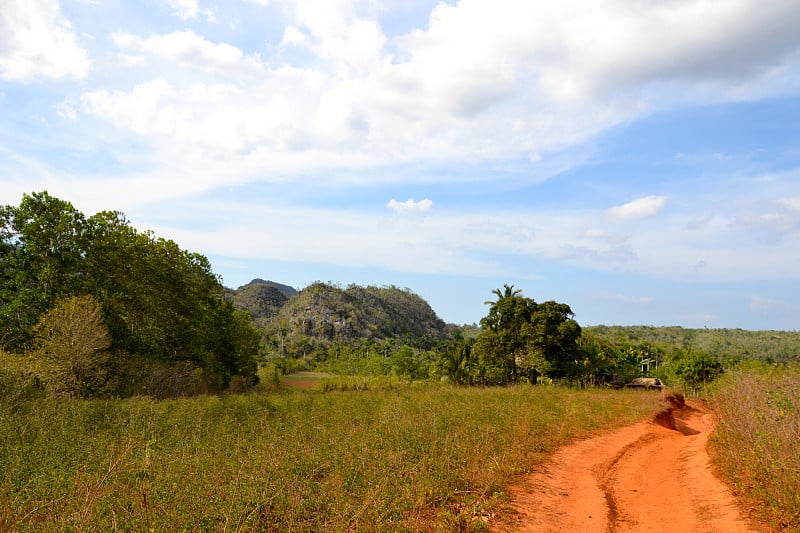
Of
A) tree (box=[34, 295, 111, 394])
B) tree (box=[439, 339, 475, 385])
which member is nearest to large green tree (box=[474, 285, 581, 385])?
tree (box=[439, 339, 475, 385])

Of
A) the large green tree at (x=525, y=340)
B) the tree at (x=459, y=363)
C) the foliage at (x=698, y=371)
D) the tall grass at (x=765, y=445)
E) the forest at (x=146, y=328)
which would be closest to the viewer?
the tall grass at (x=765, y=445)

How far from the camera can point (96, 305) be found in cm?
2167

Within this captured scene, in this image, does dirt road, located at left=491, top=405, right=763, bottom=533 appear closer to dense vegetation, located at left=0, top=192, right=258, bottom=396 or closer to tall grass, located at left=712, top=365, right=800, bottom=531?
tall grass, located at left=712, top=365, right=800, bottom=531

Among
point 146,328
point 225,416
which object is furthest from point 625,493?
point 146,328

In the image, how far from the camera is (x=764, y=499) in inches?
301

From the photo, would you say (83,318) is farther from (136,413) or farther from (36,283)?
(136,413)

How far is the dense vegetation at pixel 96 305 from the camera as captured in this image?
19.5 metres

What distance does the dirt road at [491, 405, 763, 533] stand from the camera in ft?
25.0

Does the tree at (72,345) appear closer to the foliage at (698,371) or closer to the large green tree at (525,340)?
the large green tree at (525,340)

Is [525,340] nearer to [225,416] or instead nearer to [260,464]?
[225,416]

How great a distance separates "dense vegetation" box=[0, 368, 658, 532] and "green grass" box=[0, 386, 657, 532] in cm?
3

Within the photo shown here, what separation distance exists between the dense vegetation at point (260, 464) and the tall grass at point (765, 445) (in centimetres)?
387

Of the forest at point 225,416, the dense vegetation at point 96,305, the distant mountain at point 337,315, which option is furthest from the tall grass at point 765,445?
the distant mountain at point 337,315

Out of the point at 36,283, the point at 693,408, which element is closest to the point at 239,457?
the point at 36,283
